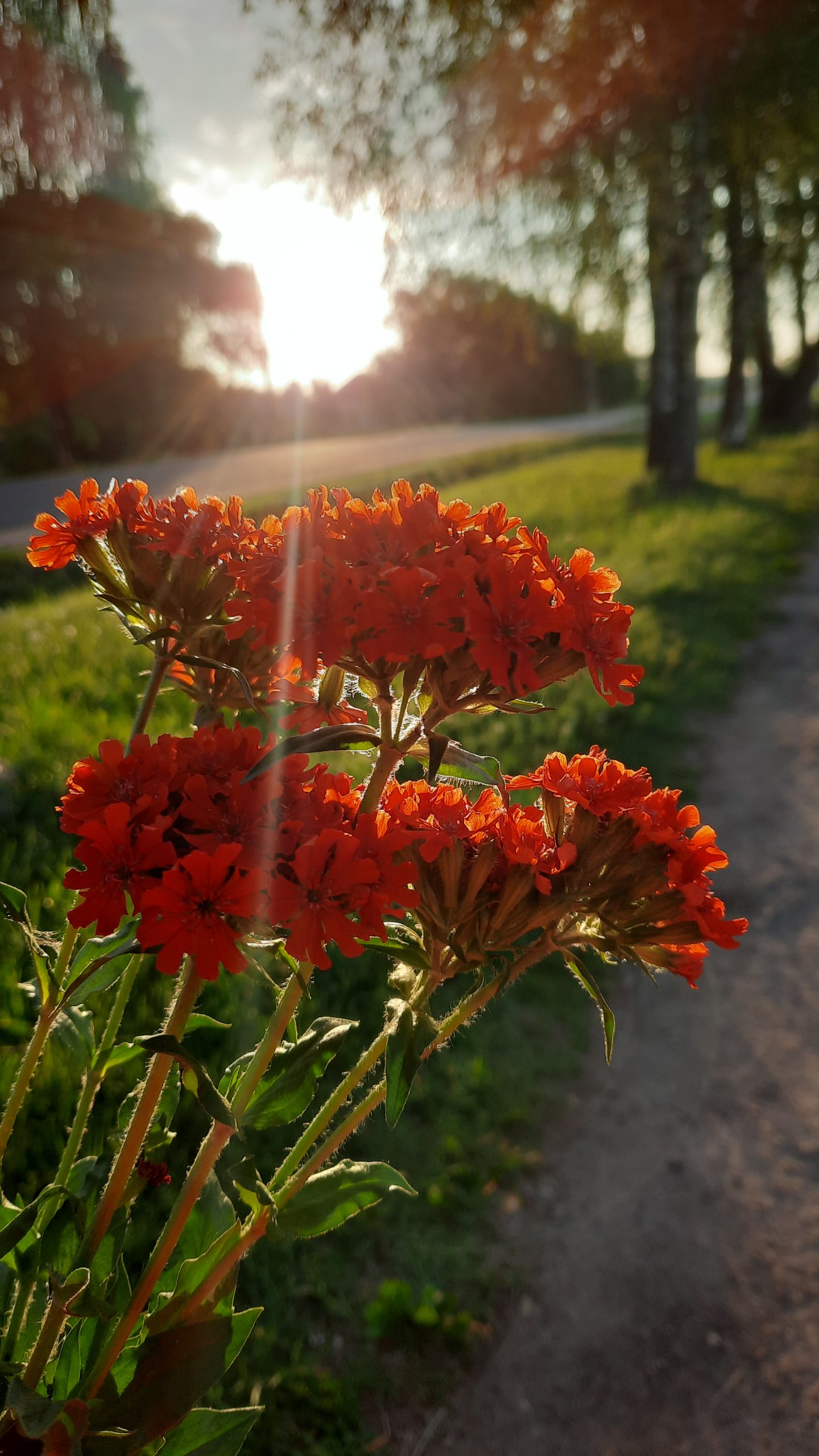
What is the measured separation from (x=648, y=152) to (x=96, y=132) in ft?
24.5

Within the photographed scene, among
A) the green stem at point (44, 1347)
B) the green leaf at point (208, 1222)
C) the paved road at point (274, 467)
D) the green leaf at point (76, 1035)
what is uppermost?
the paved road at point (274, 467)

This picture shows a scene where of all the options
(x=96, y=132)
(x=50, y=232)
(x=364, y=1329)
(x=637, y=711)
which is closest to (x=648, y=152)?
(x=96, y=132)

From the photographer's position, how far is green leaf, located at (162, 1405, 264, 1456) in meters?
1.20

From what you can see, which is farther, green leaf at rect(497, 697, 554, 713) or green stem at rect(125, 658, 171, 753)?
green stem at rect(125, 658, 171, 753)

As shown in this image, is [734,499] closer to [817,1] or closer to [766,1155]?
[817,1]

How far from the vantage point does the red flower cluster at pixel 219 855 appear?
86 cm

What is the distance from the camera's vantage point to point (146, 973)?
2.39 metres

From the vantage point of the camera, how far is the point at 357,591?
0.94 m

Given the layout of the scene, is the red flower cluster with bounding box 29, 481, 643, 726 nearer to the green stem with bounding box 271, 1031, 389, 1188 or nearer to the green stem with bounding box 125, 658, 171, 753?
the green stem with bounding box 125, 658, 171, 753

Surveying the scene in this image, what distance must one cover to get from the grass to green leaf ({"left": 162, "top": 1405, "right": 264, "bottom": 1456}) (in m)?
0.49

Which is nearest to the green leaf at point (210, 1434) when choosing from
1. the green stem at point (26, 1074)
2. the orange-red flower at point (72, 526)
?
the green stem at point (26, 1074)

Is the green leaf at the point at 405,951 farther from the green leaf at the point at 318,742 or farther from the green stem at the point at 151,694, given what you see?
the green stem at the point at 151,694

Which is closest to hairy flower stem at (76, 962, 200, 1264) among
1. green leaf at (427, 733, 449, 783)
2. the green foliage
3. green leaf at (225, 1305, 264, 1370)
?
green leaf at (225, 1305, 264, 1370)

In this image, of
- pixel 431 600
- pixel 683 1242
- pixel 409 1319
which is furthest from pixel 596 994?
pixel 683 1242
